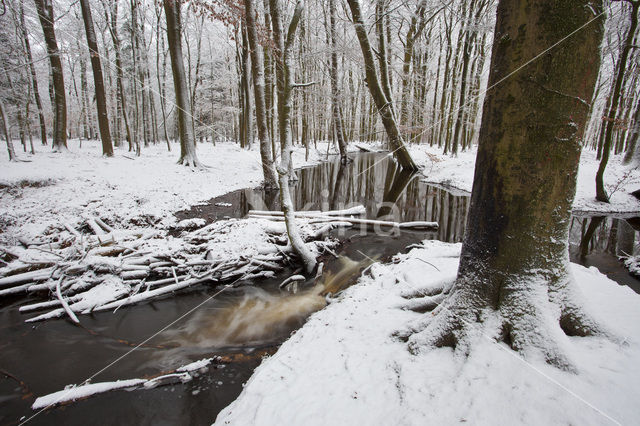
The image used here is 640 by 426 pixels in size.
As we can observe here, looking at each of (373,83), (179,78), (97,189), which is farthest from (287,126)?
(179,78)

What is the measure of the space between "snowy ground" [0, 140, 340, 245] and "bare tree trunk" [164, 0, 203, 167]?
102cm

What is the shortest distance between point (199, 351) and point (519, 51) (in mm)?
4657

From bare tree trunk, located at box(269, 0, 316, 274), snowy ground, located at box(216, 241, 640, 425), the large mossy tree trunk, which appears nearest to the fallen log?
bare tree trunk, located at box(269, 0, 316, 274)

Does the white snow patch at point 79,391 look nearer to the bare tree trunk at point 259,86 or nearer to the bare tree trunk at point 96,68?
the bare tree trunk at point 259,86

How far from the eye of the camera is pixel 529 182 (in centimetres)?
195

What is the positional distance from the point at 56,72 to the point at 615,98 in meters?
21.3

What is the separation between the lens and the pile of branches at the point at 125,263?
4.44 metres

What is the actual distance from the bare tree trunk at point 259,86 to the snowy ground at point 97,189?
1.86 m

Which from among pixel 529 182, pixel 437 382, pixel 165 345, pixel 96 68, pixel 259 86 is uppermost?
pixel 96 68

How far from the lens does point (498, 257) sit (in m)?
2.13

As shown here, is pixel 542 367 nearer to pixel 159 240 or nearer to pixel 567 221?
pixel 567 221

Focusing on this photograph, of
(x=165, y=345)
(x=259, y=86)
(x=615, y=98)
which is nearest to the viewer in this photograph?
(x=165, y=345)

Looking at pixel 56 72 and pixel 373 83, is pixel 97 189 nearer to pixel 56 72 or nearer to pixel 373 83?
pixel 56 72

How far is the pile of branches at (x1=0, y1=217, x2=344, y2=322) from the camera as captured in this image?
175 inches
